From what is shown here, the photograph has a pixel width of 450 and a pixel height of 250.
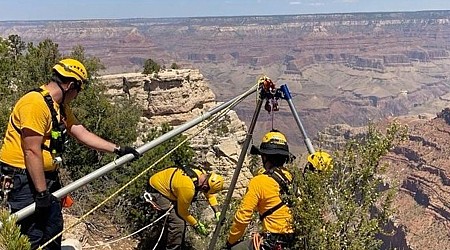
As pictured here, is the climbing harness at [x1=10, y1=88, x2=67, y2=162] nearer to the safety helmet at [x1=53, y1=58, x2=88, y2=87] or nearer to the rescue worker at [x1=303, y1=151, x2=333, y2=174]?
the safety helmet at [x1=53, y1=58, x2=88, y2=87]

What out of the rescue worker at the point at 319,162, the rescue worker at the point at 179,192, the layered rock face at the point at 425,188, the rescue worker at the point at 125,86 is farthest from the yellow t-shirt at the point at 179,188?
the layered rock face at the point at 425,188

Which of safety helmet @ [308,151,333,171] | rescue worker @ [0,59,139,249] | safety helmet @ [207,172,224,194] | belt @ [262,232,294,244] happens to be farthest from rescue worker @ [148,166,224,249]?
rescue worker @ [0,59,139,249]

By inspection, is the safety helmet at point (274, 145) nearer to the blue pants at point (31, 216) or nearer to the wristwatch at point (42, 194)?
the blue pants at point (31, 216)

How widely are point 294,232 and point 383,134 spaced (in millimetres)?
1432

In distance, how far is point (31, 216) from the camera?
4.25m

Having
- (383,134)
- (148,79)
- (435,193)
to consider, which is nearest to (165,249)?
(383,134)

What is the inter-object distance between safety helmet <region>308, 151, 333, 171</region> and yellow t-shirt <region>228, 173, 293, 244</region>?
1.65 feet

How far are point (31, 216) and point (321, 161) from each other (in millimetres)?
2872

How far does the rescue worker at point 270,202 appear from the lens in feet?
17.2

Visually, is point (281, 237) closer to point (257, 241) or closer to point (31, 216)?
point (257, 241)

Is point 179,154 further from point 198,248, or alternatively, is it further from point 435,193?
point 435,193

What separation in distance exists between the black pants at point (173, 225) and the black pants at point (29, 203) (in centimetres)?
264

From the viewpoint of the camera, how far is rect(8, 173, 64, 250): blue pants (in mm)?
4238

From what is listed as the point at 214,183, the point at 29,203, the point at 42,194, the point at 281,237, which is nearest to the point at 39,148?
the point at 42,194
